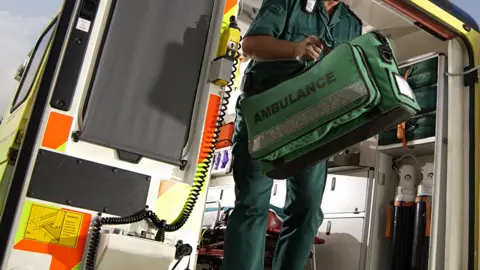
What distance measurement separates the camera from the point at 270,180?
1876mm

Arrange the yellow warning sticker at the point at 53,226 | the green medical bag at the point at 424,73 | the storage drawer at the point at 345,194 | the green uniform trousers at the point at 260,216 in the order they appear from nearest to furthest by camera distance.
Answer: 1. the yellow warning sticker at the point at 53,226
2. the green uniform trousers at the point at 260,216
3. the green medical bag at the point at 424,73
4. the storage drawer at the point at 345,194

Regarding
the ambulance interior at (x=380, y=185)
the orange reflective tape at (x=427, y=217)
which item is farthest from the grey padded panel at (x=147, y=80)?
the orange reflective tape at (x=427, y=217)

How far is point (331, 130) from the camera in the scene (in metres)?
1.58

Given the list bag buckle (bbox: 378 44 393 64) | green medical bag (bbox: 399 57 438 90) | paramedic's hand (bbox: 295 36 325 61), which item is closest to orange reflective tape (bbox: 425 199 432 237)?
green medical bag (bbox: 399 57 438 90)

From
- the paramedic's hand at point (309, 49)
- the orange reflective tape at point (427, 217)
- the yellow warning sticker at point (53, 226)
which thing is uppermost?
the paramedic's hand at point (309, 49)

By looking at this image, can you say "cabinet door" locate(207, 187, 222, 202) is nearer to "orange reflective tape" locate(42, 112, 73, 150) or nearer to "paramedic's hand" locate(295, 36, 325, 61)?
"paramedic's hand" locate(295, 36, 325, 61)

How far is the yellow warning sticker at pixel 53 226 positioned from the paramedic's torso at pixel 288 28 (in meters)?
0.93

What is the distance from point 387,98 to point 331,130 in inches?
8.8

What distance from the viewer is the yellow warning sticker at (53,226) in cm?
132

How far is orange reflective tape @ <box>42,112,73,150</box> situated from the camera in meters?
1.38

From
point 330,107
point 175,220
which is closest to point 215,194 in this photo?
point 175,220

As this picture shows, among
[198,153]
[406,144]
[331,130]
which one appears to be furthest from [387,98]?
[406,144]

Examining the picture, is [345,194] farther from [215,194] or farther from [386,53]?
[386,53]

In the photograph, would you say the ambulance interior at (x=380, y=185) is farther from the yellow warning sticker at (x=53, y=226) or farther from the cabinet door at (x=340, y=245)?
the yellow warning sticker at (x=53, y=226)
